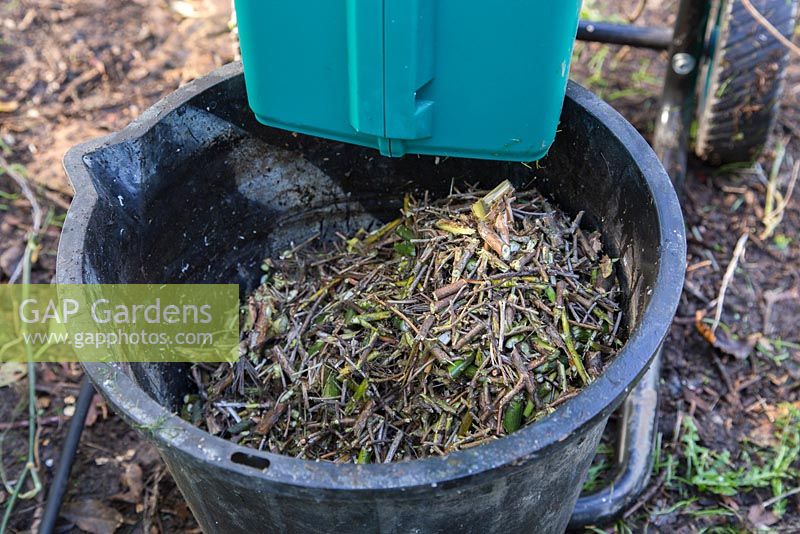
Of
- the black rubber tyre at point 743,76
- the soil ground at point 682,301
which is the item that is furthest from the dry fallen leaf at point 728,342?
the black rubber tyre at point 743,76

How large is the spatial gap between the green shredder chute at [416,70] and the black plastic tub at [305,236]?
22cm

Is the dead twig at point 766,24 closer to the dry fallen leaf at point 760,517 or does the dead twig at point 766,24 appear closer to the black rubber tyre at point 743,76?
the black rubber tyre at point 743,76

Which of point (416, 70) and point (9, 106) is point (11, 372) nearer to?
point (9, 106)

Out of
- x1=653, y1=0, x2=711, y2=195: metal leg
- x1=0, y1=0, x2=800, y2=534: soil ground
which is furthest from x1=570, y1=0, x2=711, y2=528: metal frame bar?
x1=0, y1=0, x2=800, y2=534: soil ground

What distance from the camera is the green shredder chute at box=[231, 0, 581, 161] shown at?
1186 millimetres

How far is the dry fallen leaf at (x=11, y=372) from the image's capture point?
2.04 meters

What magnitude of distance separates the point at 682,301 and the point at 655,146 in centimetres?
49

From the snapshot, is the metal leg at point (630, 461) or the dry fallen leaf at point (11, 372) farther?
the dry fallen leaf at point (11, 372)

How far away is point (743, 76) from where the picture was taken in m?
2.22

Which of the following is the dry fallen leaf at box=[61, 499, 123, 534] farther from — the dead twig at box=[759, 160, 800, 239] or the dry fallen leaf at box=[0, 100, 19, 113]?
the dead twig at box=[759, 160, 800, 239]

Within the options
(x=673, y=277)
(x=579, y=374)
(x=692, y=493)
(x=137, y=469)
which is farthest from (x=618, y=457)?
(x=137, y=469)

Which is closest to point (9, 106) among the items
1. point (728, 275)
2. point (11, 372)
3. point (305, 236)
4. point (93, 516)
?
point (11, 372)

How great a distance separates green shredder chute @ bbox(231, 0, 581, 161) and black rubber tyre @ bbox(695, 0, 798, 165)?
116 centimetres

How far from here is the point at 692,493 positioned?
1825 mm
